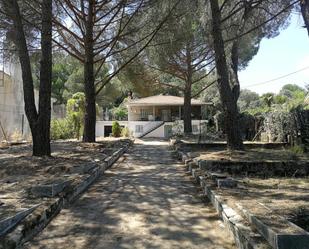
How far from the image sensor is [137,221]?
20.8 ft

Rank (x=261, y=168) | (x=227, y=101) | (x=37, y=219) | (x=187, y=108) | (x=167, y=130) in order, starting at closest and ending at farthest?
(x=37, y=219) → (x=261, y=168) → (x=227, y=101) → (x=187, y=108) → (x=167, y=130)

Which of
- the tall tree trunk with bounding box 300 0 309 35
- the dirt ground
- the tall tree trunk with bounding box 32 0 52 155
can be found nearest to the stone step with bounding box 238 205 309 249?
the dirt ground

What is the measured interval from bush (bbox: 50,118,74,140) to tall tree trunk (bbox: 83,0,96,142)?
25.5ft

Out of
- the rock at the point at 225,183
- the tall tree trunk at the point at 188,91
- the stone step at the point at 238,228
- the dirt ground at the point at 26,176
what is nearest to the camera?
the stone step at the point at 238,228

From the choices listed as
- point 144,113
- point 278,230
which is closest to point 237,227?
point 278,230

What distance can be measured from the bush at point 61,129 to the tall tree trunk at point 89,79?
776 cm

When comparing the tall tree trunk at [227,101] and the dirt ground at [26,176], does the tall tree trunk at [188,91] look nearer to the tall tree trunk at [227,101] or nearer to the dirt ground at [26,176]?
the tall tree trunk at [227,101]

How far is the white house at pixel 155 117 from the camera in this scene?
4053 cm

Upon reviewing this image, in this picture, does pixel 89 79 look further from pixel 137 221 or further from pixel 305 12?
pixel 137 221

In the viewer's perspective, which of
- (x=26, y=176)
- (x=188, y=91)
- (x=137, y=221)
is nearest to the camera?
(x=137, y=221)

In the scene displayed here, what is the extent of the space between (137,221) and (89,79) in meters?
12.6

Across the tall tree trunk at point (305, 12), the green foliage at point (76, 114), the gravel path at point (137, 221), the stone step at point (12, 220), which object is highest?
the tall tree trunk at point (305, 12)

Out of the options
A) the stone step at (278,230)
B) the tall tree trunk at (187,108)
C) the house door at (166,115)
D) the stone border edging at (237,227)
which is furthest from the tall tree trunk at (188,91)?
the stone step at (278,230)

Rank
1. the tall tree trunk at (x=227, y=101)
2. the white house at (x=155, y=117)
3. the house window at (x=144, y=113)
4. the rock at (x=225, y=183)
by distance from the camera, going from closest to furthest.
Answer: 1. the rock at (x=225, y=183)
2. the tall tree trunk at (x=227, y=101)
3. the white house at (x=155, y=117)
4. the house window at (x=144, y=113)
